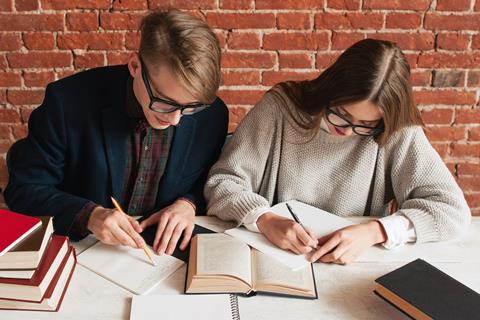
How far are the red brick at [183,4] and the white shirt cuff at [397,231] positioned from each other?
4.55 ft

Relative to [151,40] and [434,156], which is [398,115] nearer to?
[434,156]

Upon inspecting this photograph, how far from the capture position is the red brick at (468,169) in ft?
8.59

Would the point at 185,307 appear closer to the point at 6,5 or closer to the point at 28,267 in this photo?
the point at 28,267

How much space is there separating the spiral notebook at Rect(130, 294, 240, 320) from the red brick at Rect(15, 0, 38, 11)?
1682 mm

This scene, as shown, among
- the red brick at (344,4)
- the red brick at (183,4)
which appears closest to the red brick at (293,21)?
the red brick at (344,4)

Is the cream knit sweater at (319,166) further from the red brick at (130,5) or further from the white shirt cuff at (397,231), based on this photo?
the red brick at (130,5)

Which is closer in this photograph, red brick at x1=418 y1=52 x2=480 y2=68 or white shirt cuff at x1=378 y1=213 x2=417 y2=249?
white shirt cuff at x1=378 y1=213 x2=417 y2=249

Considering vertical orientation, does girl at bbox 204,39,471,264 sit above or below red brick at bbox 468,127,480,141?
above

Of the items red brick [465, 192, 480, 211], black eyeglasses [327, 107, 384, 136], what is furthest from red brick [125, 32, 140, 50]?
Result: red brick [465, 192, 480, 211]

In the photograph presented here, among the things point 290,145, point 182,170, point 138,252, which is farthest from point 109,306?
point 290,145

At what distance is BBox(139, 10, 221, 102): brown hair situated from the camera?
123 cm

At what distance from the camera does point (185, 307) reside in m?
1.06

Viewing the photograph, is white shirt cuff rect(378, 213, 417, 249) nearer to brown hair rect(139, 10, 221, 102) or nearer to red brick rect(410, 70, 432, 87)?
brown hair rect(139, 10, 221, 102)

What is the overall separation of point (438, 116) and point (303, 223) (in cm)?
145
